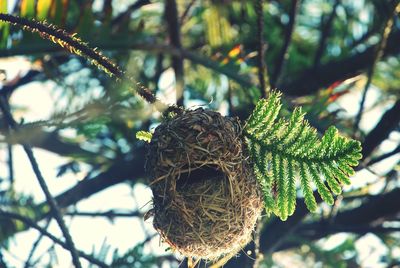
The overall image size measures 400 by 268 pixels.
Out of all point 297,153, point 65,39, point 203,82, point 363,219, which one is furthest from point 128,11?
point 297,153

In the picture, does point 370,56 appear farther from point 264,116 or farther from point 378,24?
point 264,116

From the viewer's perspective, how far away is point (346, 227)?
4.04 meters

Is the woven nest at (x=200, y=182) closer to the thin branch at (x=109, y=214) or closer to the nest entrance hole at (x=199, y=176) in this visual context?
the nest entrance hole at (x=199, y=176)

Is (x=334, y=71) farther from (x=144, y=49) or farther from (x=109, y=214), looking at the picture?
(x=109, y=214)

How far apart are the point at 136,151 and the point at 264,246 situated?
985 millimetres

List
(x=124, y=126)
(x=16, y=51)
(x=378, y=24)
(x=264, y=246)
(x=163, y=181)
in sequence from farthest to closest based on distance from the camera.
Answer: (x=378, y=24)
(x=124, y=126)
(x=264, y=246)
(x=16, y=51)
(x=163, y=181)

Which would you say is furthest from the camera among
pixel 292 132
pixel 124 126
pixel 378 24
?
pixel 378 24

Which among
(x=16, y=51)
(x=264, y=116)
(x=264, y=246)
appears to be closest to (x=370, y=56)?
(x=264, y=246)

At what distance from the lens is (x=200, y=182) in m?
2.28

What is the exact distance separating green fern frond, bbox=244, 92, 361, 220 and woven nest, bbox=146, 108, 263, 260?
4.2 inches

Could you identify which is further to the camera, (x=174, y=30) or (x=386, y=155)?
(x=174, y=30)

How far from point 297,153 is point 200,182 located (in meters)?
0.37

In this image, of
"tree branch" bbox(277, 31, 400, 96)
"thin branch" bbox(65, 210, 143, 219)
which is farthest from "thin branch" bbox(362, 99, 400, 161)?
"thin branch" bbox(65, 210, 143, 219)

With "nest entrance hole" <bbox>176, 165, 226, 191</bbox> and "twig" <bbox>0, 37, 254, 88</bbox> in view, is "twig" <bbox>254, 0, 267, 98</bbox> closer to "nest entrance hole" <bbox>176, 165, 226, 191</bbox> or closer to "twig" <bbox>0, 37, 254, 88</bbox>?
"twig" <bbox>0, 37, 254, 88</bbox>
